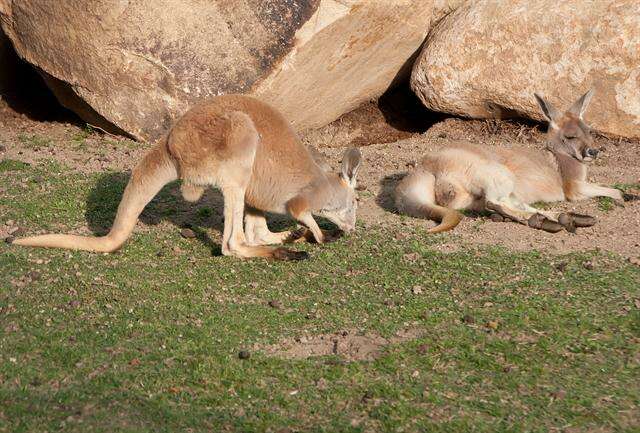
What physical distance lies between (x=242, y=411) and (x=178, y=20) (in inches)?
208

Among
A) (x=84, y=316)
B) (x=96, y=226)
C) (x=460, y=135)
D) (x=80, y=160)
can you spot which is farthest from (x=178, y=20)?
(x=84, y=316)

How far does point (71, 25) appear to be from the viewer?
891cm

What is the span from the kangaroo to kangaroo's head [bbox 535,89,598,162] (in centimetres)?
266

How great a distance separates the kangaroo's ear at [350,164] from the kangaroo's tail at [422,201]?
78cm

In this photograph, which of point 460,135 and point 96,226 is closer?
point 96,226

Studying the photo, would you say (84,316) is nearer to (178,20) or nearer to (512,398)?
(512,398)

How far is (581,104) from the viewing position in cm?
892

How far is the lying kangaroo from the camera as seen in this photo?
7805mm

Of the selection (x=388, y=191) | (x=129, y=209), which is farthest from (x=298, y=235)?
(x=388, y=191)

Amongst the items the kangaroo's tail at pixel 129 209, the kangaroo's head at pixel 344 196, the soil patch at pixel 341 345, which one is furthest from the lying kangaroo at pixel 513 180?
the kangaroo's tail at pixel 129 209

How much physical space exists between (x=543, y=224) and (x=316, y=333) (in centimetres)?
283

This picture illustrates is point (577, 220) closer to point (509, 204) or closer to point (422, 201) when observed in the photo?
point (509, 204)

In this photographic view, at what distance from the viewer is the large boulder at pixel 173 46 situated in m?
8.87

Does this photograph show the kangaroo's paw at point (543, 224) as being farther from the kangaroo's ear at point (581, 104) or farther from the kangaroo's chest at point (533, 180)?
the kangaroo's ear at point (581, 104)
